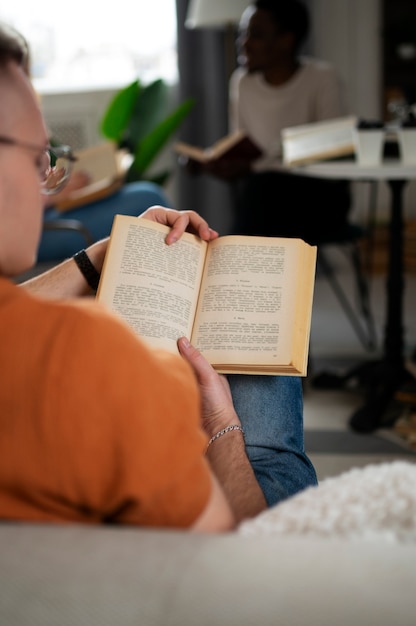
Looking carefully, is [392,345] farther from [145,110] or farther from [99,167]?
[145,110]

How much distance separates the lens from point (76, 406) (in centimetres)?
54

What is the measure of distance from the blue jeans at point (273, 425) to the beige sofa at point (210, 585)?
55 cm

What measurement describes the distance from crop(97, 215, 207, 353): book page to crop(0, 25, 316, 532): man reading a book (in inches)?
14.2

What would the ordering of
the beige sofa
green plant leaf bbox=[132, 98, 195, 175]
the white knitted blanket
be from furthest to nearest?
green plant leaf bbox=[132, 98, 195, 175]
the white knitted blanket
the beige sofa

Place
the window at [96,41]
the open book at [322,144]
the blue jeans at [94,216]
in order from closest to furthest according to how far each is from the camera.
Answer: the open book at [322,144], the blue jeans at [94,216], the window at [96,41]

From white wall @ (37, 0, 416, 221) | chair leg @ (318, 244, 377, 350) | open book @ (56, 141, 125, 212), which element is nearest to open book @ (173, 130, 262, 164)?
open book @ (56, 141, 125, 212)

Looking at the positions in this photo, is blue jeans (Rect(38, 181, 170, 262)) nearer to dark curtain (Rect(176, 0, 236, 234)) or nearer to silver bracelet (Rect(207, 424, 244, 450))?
dark curtain (Rect(176, 0, 236, 234))

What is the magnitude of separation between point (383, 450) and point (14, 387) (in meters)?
1.90

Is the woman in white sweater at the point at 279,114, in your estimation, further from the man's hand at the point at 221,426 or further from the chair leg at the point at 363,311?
the man's hand at the point at 221,426

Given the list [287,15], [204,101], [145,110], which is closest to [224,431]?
[287,15]

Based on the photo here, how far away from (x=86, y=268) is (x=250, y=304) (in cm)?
25

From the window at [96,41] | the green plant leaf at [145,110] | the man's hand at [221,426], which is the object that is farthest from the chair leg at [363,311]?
the man's hand at [221,426]

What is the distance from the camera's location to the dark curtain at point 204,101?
4582mm

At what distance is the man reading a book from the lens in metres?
0.55
